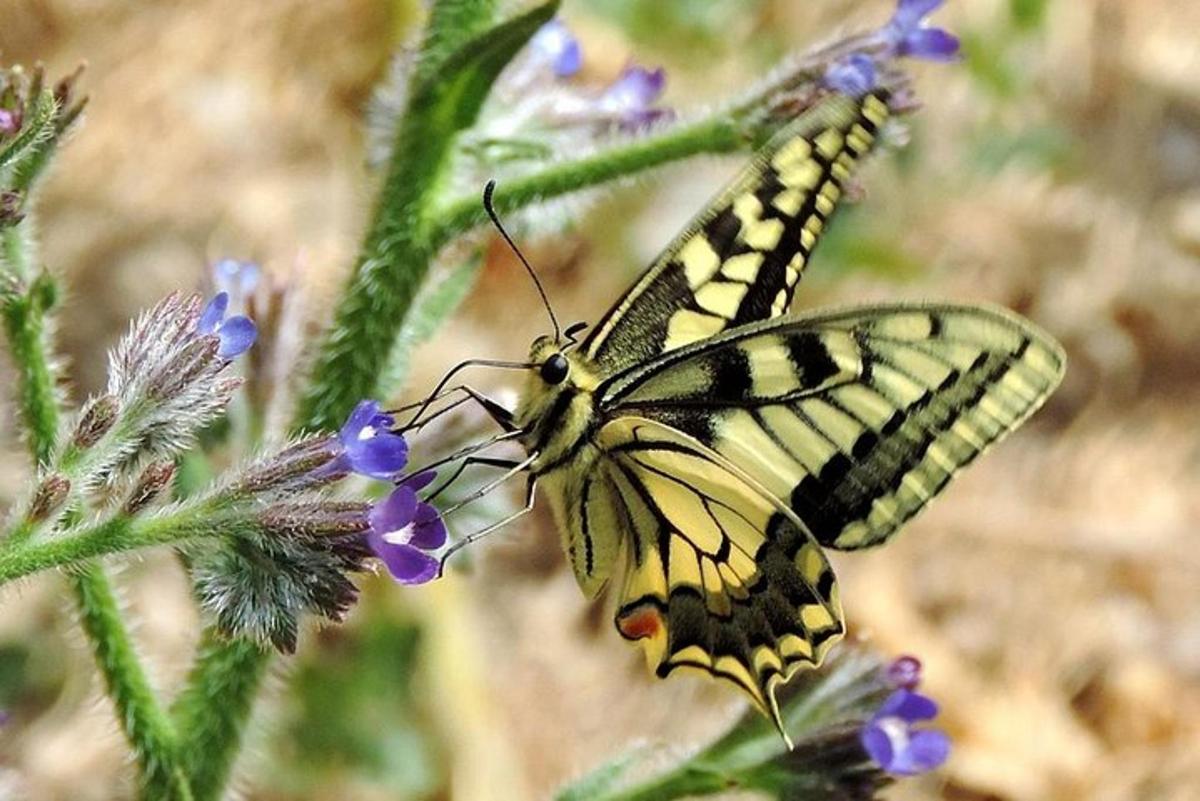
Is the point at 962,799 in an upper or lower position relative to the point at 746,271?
lower

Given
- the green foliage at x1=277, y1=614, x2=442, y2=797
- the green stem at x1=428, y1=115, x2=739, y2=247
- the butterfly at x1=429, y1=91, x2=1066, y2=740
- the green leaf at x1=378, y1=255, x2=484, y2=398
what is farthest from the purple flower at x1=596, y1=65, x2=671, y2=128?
the green foliage at x1=277, y1=614, x2=442, y2=797

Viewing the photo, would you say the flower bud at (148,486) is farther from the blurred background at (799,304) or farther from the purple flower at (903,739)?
the blurred background at (799,304)

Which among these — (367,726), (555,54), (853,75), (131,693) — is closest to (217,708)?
(131,693)

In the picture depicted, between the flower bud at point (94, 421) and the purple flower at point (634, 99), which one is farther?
the purple flower at point (634, 99)

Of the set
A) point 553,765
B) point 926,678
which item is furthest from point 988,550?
point 553,765

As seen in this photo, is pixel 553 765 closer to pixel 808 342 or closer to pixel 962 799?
pixel 962 799

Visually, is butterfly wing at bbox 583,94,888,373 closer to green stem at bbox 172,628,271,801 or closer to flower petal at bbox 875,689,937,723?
flower petal at bbox 875,689,937,723

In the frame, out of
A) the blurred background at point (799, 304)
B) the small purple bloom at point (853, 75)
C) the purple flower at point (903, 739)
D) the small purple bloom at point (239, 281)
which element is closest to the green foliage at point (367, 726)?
the blurred background at point (799, 304)

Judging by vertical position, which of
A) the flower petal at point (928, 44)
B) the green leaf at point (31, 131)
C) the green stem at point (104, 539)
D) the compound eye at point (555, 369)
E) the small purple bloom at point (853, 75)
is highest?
the flower petal at point (928, 44)
